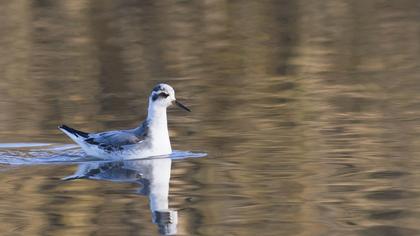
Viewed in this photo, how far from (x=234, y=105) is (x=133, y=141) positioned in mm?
3172

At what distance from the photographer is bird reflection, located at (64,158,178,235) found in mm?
10406

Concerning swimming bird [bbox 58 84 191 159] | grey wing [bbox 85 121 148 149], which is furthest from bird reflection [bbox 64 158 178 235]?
grey wing [bbox 85 121 148 149]

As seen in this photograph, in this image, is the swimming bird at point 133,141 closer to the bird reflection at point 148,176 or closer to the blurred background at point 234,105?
the bird reflection at point 148,176

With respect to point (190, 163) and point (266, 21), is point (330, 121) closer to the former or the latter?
point (190, 163)

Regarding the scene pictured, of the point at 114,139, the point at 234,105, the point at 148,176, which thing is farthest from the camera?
the point at 234,105

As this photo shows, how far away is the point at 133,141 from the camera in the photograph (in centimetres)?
1348

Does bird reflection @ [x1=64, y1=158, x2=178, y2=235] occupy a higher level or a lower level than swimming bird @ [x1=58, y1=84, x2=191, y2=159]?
lower

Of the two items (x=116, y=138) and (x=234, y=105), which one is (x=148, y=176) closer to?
(x=116, y=138)

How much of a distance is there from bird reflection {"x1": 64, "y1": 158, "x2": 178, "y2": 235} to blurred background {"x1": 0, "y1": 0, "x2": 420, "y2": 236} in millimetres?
121

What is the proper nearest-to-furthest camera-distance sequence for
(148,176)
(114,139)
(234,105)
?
(148,176), (114,139), (234,105)

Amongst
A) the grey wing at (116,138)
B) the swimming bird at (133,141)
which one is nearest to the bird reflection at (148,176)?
the swimming bird at (133,141)

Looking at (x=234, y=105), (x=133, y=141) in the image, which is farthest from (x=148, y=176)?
(x=234, y=105)

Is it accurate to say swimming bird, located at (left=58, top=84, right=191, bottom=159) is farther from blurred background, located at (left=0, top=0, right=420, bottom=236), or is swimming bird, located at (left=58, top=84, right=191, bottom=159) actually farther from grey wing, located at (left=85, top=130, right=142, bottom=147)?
Answer: blurred background, located at (left=0, top=0, right=420, bottom=236)

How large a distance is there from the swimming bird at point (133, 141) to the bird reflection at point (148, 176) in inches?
4.0
